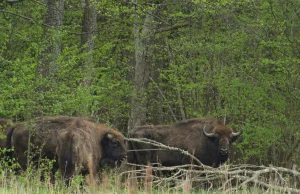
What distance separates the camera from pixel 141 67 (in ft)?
78.9

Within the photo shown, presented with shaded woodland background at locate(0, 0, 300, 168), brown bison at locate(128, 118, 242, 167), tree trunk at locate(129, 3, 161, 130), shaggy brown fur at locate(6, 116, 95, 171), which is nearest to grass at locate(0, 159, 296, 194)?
shaggy brown fur at locate(6, 116, 95, 171)

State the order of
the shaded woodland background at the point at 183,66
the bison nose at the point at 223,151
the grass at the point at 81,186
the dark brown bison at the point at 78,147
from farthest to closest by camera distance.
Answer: the bison nose at the point at 223,151
the shaded woodland background at the point at 183,66
the dark brown bison at the point at 78,147
the grass at the point at 81,186

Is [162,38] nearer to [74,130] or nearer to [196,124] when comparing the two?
[196,124]

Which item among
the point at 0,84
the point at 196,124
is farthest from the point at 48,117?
the point at 196,124

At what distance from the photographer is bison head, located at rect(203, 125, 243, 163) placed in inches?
789

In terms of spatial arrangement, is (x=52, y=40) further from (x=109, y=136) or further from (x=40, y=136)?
(x=109, y=136)

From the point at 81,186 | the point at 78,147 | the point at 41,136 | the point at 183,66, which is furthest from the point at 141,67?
the point at 81,186

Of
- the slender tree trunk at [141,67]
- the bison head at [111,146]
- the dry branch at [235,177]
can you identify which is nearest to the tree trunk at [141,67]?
the slender tree trunk at [141,67]

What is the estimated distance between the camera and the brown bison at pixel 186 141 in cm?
2041

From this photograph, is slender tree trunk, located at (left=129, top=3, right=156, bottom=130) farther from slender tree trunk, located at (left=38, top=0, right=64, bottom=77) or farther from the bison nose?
the bison nose

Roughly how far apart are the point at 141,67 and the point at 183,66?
216cm

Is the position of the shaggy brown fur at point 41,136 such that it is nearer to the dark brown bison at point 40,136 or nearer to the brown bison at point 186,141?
the dark brown bison at point 40,136

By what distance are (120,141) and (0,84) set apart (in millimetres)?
4312

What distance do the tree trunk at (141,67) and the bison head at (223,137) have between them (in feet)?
14.1
